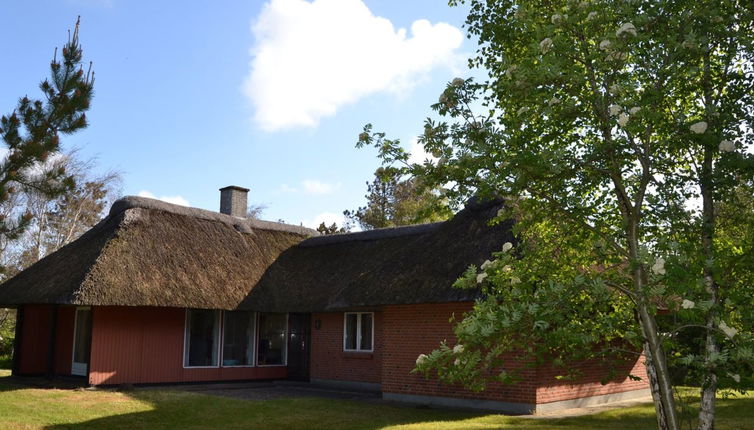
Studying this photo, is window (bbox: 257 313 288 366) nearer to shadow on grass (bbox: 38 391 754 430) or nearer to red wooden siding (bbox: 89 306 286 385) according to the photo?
red wooden siding (bbox: 89 306 286 385)

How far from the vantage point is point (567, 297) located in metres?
5.66

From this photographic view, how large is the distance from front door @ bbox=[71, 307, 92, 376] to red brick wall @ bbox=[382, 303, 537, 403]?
7.53 meters

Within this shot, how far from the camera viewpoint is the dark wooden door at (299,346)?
61.7ft

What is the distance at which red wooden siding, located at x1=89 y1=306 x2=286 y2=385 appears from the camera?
1577 cm

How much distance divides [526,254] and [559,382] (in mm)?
7041

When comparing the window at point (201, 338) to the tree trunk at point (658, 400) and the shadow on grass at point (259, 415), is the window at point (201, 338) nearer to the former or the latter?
the shadow on grass at point (259, 415)

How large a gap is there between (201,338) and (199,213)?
13.3 feet

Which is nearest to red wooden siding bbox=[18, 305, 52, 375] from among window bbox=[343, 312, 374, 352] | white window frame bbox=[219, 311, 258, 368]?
white window frame bbox=[219, 311, 258, 368]

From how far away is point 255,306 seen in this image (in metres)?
17.8

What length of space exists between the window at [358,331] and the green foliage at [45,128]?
29.5ft

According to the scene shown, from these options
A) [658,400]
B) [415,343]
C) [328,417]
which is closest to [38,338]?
[328,417]

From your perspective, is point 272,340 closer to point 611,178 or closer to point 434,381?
point 434,381

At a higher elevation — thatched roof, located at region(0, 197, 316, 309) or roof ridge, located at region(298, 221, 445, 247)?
roof ridge, located at region(298, 221, 445, 247)

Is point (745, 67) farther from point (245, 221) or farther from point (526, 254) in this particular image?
point (245, 221)
